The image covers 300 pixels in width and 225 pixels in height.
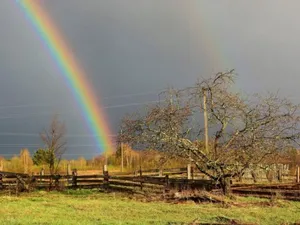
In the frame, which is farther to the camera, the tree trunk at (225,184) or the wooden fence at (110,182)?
the wooden fence at (110,182)

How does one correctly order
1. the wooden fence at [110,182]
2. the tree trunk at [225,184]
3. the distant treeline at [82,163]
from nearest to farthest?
the tree trunk at [225,184]
the wooden fence at [110,182]
the distant treeline at [82,163]

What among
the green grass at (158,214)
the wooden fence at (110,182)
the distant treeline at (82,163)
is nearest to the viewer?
the green grass at (158,214)

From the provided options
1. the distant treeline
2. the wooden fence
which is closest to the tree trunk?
the wooden fence

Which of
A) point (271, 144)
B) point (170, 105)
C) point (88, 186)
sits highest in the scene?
point (170, 105)

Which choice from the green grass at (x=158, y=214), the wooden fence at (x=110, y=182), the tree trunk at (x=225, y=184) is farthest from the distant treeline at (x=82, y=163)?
the green grass at (x=158, y=214)

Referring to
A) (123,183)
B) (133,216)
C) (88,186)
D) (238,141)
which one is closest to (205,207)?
(133,216)

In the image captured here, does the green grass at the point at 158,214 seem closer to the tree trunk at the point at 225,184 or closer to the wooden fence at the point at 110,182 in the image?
the tree trunk at the point at 225,184

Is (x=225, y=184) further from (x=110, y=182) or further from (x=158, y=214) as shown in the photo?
(x=110, y=182)

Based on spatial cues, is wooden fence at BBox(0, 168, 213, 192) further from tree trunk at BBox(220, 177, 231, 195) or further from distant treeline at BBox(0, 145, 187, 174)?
distant treeline at BBox(0, 145, 187, 174)

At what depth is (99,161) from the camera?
58031mm

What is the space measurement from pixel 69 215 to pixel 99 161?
1817 inches

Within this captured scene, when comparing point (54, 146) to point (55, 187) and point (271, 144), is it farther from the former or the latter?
point (271, 144)

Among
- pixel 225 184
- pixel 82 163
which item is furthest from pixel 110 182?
pixel 82 163

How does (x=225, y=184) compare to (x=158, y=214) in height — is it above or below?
above
